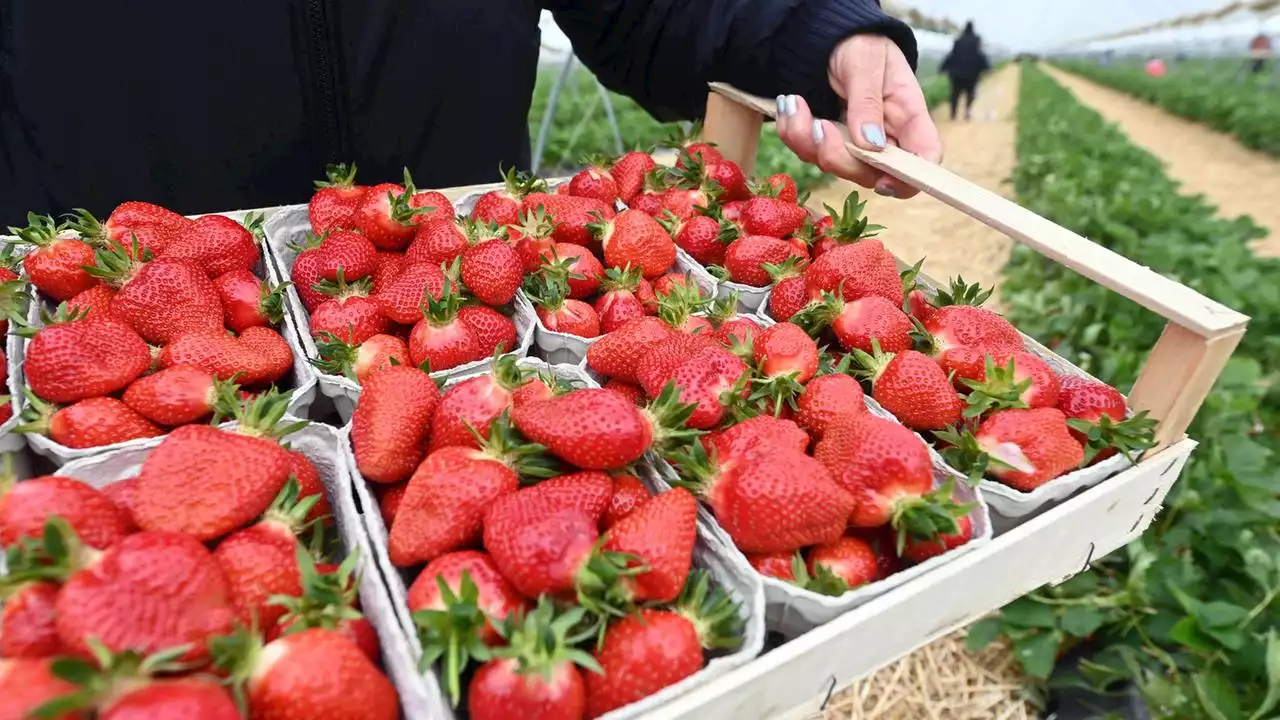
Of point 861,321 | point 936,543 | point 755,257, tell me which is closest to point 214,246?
point 755,257

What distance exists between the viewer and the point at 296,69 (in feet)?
5.65

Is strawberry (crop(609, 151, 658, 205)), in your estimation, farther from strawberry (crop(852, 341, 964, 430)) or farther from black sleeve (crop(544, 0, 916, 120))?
strawberry (crop(852, 341, 964, 430))

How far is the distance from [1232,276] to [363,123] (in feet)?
9.85

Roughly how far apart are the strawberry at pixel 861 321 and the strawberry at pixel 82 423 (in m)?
0.96

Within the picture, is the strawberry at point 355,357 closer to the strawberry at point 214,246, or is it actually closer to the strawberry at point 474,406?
the strawberry at point 474,406

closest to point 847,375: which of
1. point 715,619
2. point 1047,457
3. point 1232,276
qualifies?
point 1047,457

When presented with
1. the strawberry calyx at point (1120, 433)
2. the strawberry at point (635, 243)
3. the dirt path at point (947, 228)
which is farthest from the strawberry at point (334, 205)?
the dirt path at point (947, 228)

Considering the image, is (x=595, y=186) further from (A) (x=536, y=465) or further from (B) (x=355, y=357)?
(A) (x=536, y=465)

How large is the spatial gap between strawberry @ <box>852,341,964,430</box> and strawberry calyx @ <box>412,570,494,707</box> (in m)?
0.66

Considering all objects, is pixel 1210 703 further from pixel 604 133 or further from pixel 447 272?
pixel 604 133

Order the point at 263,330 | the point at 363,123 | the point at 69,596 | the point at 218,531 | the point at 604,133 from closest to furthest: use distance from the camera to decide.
→ the point at 69,596, the point at 218,531, the point at 263,330, the point at 363,123, the point at 604,133

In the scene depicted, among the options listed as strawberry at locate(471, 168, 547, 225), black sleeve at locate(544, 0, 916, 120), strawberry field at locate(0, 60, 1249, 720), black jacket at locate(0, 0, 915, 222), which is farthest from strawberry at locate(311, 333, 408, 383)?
black sleeve at locate(544, 0, 916, 120)

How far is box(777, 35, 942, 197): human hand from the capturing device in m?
1.59

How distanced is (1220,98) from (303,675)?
534 inches
